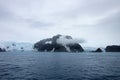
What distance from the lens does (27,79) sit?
36562 millimetres

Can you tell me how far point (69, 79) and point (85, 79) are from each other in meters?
4.29

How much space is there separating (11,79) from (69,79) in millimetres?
15157

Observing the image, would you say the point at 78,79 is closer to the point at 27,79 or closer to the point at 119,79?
the point at 119,79

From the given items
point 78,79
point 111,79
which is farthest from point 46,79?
point 111,79

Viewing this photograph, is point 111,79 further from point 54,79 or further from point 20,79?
point 20,79

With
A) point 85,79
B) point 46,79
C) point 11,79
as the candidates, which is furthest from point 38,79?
point 85,79

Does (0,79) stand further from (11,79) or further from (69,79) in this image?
(69,79)

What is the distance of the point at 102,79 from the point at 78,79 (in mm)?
6434

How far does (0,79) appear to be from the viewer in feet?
121

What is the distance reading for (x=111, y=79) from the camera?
123 ft

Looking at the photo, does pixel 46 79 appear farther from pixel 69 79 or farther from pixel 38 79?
pixel 69 79

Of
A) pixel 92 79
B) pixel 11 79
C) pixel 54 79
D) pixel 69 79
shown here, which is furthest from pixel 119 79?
pixel 11 79

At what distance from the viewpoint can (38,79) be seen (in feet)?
122

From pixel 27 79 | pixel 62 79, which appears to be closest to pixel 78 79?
pixel 62 79
